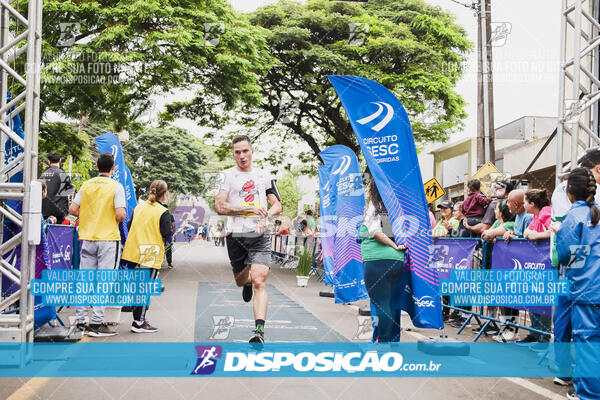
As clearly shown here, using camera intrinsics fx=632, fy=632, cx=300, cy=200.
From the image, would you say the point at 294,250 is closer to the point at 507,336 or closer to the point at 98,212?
the point at 507,336

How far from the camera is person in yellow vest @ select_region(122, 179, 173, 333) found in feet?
24.8

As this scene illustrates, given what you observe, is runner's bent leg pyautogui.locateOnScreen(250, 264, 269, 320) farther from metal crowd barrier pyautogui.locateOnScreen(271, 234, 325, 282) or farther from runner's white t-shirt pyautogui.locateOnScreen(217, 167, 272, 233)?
metal crowd barrier pyautogui.locateOnScreen(271, 234, 325, 282)

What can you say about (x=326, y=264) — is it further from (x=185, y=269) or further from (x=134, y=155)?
(x=134, y=155)

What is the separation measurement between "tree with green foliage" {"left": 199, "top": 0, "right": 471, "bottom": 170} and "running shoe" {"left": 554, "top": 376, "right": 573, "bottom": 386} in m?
19.1

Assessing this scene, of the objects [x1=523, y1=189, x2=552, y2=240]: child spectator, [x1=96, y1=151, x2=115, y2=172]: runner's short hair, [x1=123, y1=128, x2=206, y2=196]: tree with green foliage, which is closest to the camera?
[x1=523, y1=189, x2=552, y2=240]: child spectator

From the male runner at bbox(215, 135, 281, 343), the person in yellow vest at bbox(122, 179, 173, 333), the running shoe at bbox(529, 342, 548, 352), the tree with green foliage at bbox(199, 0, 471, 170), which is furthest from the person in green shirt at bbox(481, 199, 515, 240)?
the tree with green foliage at bbox(199, 0, 471, 170)

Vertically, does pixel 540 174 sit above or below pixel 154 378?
above

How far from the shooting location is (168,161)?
5659 centimetres

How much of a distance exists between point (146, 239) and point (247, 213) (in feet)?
6.27

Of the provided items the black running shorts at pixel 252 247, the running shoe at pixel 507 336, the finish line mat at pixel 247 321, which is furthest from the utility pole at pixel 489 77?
the black running shorts at pixel 252 247

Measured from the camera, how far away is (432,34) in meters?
25.3

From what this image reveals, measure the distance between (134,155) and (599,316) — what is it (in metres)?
54.3

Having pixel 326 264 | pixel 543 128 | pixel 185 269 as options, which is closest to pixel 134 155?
pixel 543 128

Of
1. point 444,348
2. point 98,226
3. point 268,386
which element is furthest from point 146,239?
point 444,348
